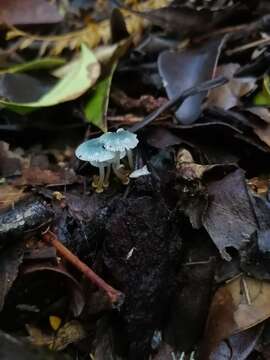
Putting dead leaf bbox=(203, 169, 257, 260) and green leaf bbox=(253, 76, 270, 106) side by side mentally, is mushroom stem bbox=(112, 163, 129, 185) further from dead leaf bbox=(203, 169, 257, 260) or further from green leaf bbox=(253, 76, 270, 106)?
green leaf bbox=(253, 76, 270, 106)

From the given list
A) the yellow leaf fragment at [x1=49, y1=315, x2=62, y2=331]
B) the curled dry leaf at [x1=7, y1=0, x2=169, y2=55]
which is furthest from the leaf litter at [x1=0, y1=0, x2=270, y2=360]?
the curled dry leaf at [x1=7, y1=0, x2=169, y2=55]

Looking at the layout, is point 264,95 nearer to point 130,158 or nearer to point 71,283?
point 130,158

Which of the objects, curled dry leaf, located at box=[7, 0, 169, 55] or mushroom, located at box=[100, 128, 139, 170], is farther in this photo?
curled dry leaf, located at box=[7, 0, 169, 55]

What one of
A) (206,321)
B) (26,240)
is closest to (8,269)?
(26,240)

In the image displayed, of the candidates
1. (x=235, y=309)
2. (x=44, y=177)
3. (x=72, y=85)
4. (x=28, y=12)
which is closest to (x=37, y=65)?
(x=72, y=85)

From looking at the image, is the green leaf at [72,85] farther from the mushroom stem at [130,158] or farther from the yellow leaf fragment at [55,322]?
the yellow leaf fragment at [55,322]

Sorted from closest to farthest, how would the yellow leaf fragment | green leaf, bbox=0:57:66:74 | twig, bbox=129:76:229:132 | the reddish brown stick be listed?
1. the reddish brown stick
2. the yellow leaf fragment
3. twig, bbox=129:76:229:132
4. green leaf, bbox=0:57:66:74

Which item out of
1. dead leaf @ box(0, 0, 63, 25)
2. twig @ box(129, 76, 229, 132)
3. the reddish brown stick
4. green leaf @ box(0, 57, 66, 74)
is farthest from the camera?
dead leaf @ box(0, 0, 63, 25)
